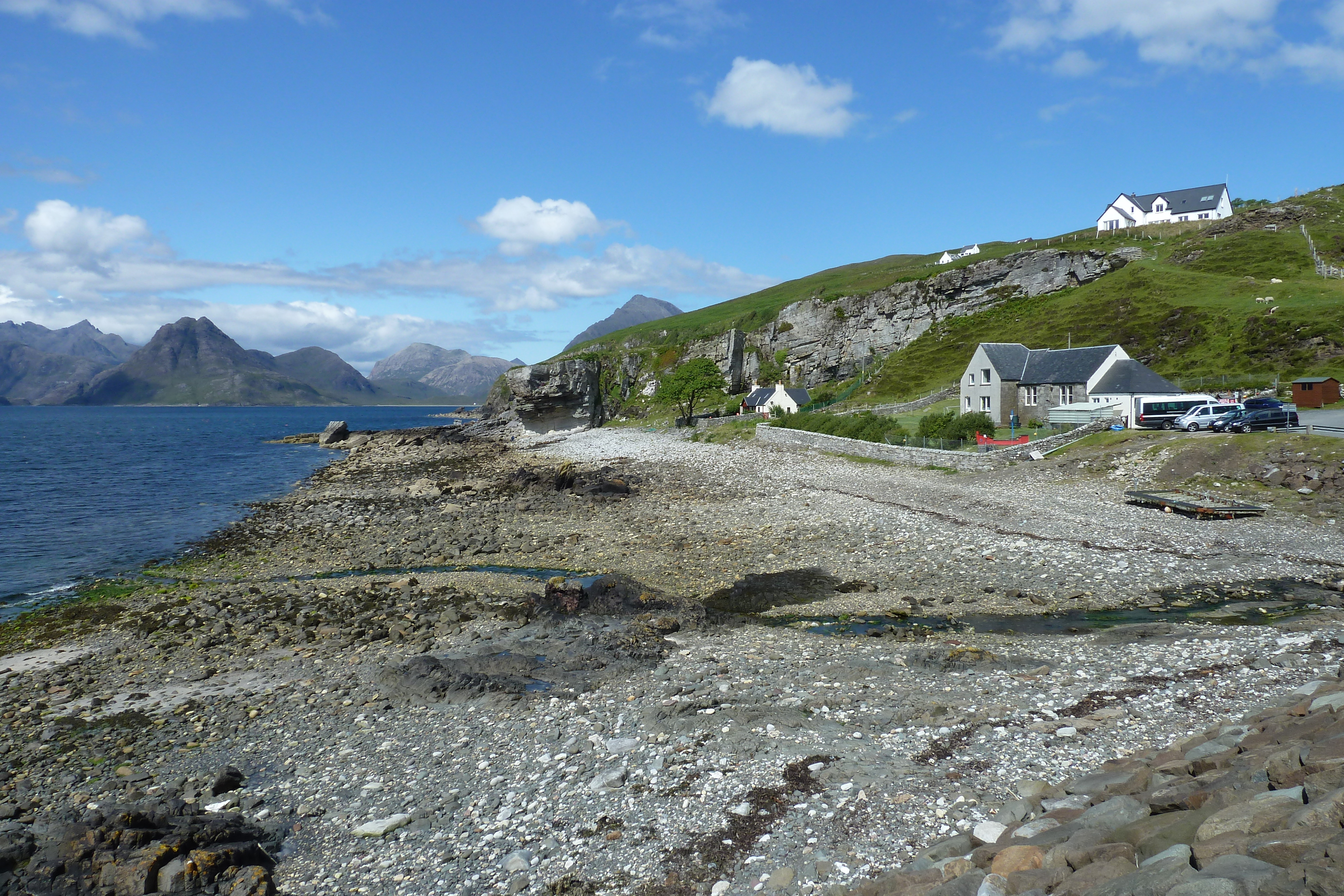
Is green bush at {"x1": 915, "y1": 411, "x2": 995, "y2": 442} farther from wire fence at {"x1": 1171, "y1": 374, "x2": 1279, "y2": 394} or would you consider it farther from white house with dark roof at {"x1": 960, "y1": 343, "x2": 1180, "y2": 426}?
wire fence at {"x1": 1171, "y1": 374, "x2": 1279, "y2": 394}

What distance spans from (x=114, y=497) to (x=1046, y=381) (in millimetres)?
68936

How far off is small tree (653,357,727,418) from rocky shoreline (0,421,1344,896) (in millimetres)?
54319

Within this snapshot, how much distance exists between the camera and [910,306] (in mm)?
103625

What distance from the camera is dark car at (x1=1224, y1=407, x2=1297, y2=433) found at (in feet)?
121

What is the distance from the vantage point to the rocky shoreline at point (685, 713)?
8938 mm

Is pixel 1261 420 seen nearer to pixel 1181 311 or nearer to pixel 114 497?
pixel 1181 311

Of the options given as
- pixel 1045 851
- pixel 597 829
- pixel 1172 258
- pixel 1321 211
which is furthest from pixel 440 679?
pixel 1321 211

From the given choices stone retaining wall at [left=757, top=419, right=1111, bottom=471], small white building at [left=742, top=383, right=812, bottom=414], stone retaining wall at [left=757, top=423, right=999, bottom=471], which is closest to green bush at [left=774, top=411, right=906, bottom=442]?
stone retaining wall at [left=757, top=423, right=999, bottom=471]

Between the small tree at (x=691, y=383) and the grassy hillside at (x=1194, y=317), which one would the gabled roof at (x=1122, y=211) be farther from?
the small tree at (x=691, y=383)

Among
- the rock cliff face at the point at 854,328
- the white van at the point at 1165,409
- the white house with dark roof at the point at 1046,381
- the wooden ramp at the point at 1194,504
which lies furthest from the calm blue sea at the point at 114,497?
the white van at the point at 1165,409

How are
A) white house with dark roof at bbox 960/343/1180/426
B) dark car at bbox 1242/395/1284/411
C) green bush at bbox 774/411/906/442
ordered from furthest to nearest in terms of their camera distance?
green bush at bbox 774/411/906/442, white house with dark roof at bbox 960/343/1180/426, dark car at bbox 1242/395/1284/411

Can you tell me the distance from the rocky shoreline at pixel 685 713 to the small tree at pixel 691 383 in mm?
54319

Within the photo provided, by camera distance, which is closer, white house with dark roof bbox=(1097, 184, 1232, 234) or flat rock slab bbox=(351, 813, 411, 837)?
flat rock slab bbox=(351, 813, 411, 837)

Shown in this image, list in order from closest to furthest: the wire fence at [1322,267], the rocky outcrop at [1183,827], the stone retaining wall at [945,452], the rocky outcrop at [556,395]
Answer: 1. the rocky outcrop at [1183,827]
2. the stone retaining wall at [945,452]
3. the wire fence at [1322,267]
4. the rocky outcrop at [556,395]
